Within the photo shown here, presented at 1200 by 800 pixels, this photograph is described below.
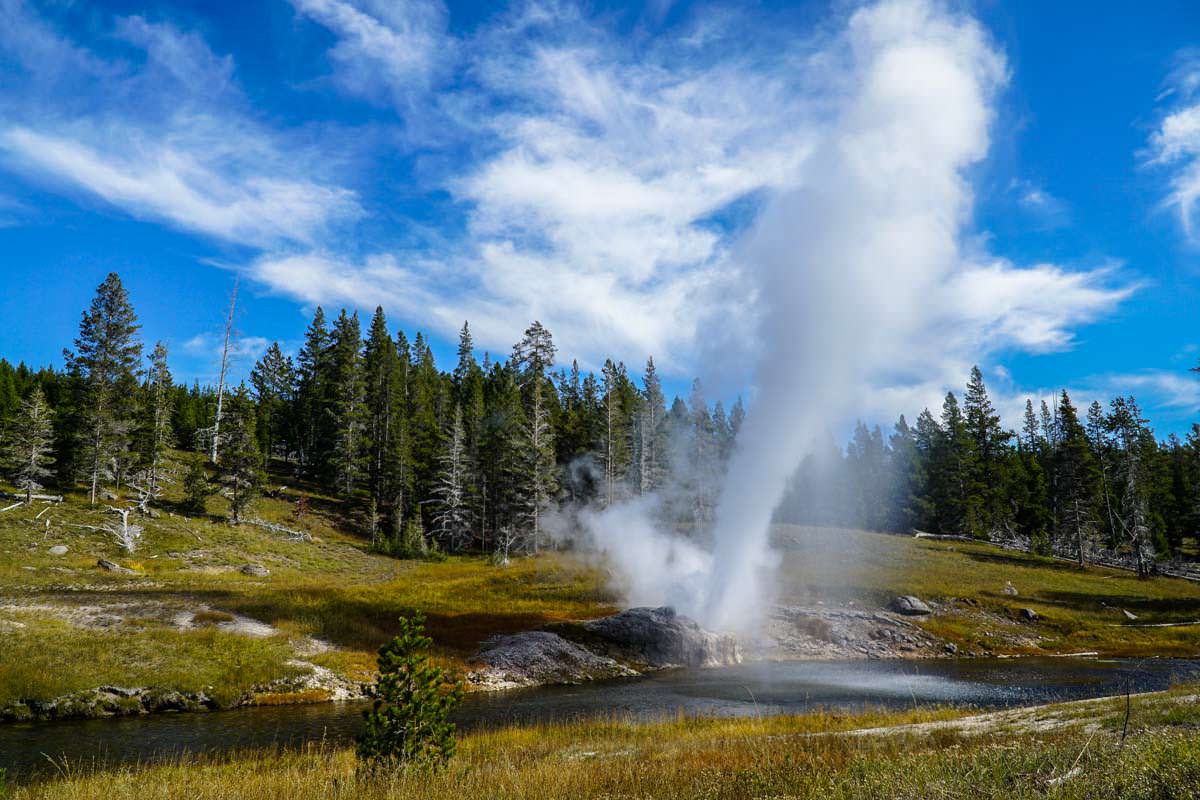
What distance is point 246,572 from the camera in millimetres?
50031

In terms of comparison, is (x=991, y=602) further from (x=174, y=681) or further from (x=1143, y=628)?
(x=174, y=681)

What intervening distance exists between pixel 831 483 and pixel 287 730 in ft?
353

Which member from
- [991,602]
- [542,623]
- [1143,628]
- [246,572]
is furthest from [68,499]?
[1143,628]

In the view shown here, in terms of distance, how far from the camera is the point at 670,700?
27.8 metres

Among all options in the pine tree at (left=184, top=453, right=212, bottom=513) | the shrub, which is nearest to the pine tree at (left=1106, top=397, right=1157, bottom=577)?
the shrub

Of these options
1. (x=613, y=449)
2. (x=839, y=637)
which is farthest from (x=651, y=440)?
(x=839, y=637)

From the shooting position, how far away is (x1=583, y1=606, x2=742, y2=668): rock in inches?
1494

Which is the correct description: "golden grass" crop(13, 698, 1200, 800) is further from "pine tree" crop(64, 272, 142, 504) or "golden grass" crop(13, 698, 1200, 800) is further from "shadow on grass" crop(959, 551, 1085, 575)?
"shadow on grass" crop(959, 551, 1085, 575)

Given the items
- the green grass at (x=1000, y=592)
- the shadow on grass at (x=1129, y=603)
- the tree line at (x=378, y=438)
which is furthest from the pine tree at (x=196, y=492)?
the shadow on grass at (x=1129, y=603)

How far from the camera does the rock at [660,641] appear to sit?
37.9 metres

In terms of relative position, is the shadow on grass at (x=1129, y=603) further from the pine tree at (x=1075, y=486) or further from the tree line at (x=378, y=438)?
the tree line at (x=378, y=438)

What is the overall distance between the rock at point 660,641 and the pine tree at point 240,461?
42.7 m

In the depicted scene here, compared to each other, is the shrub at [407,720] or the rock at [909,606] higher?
the shrub at [407,720]

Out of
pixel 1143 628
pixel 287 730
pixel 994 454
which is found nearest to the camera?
pixel 287 730
